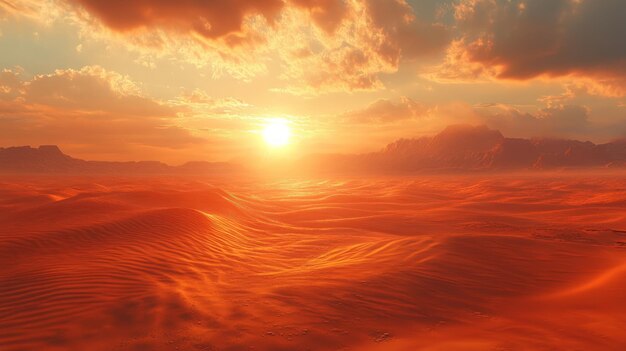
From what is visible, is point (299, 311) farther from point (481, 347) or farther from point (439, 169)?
point (439, 169)

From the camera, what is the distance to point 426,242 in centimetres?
928

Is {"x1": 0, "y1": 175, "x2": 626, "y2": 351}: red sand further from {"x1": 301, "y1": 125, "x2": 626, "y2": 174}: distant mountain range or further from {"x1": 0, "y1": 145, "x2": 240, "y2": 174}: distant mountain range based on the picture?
{"x1": 0, "y1": 145, "x2": 240, "y2": 174}: distant mountain range

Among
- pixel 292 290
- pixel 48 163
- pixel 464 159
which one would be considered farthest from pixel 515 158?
pixel 48 163

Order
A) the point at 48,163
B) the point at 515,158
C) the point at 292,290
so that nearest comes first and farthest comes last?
the point at 292,290
the point at 515,158
the point at 48,163

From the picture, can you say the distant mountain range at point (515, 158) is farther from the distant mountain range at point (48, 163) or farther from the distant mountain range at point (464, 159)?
the distant mountain range at point (48, 163)

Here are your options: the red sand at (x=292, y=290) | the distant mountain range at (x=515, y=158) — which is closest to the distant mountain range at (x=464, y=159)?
the distant mountain range at (x=515, y=158)

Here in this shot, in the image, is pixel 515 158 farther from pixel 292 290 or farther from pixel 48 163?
pixel 48 163

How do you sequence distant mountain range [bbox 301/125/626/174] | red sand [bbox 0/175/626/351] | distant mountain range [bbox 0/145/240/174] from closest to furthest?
red sand [bbox 0/175/626/351] → distant mountain range [bbox 301/125/626/174] → distant mountain range [bbox 0/145/240/174]

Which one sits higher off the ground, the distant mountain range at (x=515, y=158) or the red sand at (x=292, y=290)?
the distant mountain range at (x=515, y=158)

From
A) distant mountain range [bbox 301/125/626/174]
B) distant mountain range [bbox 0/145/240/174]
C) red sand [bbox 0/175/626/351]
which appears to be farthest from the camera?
distant mountain range [bbox 0/145/240/174]

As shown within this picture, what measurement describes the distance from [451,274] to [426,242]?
84.1 inches

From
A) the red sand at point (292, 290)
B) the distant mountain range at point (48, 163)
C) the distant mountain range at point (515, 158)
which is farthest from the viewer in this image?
the distant mountain range at point (48, 163)

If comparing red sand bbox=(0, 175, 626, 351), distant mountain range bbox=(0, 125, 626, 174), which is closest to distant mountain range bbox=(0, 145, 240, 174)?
distant mountain range bbox=(0, 125, 626, 174)

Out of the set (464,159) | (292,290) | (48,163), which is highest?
(464,159)
